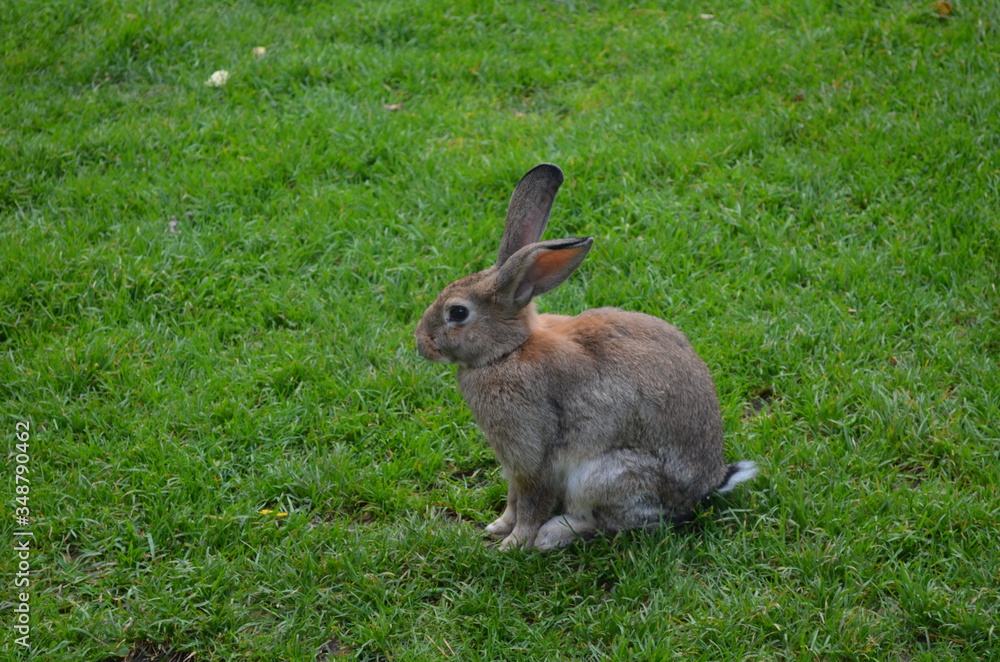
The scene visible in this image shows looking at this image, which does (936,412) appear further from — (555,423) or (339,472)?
(339,472)

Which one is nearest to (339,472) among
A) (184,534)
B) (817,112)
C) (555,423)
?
(184,534)

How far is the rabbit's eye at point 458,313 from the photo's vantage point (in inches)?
162

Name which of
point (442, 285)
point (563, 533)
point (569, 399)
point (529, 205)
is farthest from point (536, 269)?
point (442, 285)

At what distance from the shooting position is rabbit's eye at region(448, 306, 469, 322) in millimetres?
4113

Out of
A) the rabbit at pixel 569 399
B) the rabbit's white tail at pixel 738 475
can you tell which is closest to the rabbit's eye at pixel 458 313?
the rabbit at pixel 569 399

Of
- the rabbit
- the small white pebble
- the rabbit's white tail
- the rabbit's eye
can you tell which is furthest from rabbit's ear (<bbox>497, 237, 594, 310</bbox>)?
the small white pebble

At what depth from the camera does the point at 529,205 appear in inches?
162

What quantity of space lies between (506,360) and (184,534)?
163 cm

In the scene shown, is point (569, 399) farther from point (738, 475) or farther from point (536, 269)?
point (738, 475)

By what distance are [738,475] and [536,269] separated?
130cm

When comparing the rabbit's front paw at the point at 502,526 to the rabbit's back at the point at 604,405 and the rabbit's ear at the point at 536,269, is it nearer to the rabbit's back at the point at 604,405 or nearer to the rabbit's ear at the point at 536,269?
the rabbit's back at the point at 604,405

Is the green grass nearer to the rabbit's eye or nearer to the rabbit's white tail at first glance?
the rabbit's white tail

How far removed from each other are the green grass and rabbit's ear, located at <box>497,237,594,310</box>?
3.11 ft

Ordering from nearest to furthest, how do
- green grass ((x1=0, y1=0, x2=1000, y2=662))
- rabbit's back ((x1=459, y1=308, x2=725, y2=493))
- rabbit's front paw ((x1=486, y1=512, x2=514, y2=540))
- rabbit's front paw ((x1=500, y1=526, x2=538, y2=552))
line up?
green grass ((x1=0, y1=0, x2=1000, y2=662)) < rabbit's back ((x1=459, y1=308, x2=725, y2=493)) < rabbit's front paw ((x1=500, y1=526, x2=538, y2=552)) < rabbit's front paw ((x1=486, y1=512, x2=514, y2=540))
